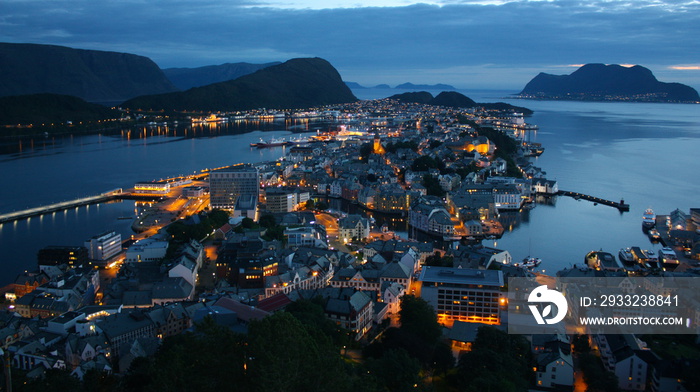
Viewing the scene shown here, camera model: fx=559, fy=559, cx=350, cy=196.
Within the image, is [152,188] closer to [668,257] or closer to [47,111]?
[668,257]

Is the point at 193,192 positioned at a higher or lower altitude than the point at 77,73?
lower

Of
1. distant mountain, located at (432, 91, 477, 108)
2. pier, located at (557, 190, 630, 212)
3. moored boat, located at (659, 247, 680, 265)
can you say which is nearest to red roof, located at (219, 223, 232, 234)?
moored boat, located at (659, 247, 680, 265)

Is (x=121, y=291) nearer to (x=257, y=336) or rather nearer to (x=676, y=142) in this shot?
(x=257, y=336)

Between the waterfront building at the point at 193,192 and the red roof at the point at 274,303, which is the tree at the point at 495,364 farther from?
the waterfront building at the point at 193,192

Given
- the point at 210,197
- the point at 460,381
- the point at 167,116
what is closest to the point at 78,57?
the point at 167,116

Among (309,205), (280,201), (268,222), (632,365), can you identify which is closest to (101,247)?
(268,222)

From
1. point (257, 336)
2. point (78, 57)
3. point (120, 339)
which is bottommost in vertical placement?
point (120, 339)

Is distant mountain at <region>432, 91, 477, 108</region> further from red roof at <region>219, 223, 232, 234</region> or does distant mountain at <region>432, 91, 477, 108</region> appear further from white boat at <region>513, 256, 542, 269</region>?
white boat at <region>513, 256, 542, 269</region>
